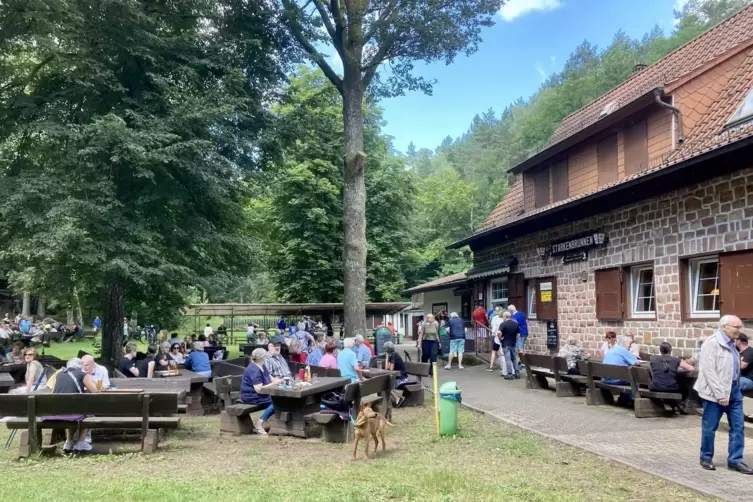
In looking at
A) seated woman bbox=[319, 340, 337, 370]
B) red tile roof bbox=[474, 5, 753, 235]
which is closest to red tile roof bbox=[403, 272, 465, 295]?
red tile roof bbox=[474, 5, 753, 235]

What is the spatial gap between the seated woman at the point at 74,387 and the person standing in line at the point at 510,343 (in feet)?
30.4

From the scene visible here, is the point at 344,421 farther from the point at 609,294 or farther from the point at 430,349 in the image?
the point at 430,349

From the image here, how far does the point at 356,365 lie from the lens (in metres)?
11.2

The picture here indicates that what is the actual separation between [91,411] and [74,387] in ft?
3.00

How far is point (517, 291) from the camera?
737 inches

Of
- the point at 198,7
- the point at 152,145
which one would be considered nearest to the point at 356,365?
the point at 152,145

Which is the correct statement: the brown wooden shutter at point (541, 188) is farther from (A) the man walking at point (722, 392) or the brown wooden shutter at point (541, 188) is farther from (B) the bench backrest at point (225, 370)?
(A) the man walking at point (722, 392)

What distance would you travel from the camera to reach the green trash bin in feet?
28.5

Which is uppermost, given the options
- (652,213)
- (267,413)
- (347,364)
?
(652,213)

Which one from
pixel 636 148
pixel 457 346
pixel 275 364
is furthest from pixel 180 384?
pixel 636 148

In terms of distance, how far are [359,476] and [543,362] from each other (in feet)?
23.5

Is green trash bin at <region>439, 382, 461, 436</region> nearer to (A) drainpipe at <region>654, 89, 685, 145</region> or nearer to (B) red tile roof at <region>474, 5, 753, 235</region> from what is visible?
(B) red tile roof at <region>474, 5, 753, 235</region>

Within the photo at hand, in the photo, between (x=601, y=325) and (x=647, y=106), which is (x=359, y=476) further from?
(x=647, y=106)

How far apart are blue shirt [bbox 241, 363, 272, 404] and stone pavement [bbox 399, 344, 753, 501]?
12.1 feet
